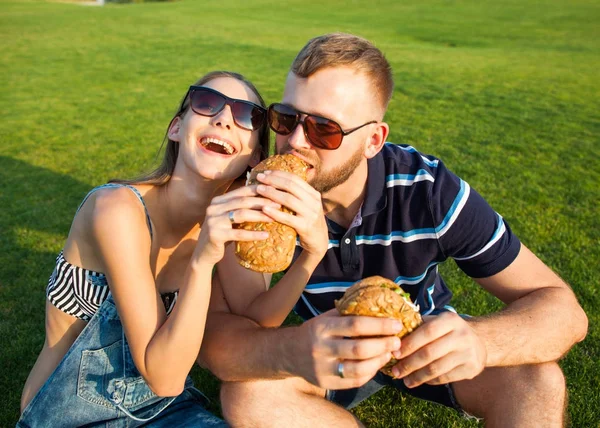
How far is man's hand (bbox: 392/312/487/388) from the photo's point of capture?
231 centimetres

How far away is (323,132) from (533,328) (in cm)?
174

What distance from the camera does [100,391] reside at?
126 inches

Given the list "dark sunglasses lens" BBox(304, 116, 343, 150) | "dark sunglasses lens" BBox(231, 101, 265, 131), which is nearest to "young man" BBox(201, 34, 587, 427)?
"dark sunglasses lens" BBox(304, 116, 343, 150)

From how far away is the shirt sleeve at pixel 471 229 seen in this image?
326cm

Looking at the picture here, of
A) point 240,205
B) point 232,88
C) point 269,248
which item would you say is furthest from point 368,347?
point 232,88

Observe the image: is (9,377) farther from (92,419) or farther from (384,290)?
(384,290)

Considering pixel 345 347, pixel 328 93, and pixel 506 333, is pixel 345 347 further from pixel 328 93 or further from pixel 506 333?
pixel 328 93

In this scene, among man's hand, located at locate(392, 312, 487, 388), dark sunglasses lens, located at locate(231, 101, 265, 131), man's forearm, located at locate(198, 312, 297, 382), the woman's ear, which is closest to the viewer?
man's hand, located at locate(392, 312, 487, 388)

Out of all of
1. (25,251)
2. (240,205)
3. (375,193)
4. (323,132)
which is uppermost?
(323,132)

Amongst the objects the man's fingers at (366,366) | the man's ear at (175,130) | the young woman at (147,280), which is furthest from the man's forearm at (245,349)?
the man's ear at (175,130)

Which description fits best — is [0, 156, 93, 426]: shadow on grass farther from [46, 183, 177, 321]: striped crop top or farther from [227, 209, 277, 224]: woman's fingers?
[227, 209, 277, 224]: woman's fingers

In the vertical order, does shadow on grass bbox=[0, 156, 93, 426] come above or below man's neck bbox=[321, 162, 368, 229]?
below

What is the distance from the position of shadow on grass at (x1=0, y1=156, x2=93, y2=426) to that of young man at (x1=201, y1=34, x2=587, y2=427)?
2390 mm

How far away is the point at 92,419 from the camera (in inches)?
125
